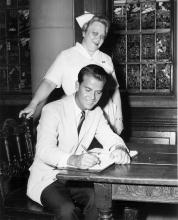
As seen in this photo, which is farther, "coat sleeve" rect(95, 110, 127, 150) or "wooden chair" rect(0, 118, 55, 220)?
"coat sleeve" rect(95, 110, 127, 150)

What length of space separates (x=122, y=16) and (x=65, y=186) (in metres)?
3.22

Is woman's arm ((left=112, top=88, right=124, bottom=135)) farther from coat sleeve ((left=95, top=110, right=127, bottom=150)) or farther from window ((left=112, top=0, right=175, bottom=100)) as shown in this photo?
window ((left=112, top=0, right=175, bottom=100))

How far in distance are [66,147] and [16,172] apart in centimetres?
50

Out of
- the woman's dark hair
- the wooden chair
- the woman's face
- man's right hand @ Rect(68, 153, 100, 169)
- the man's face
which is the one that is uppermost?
the woman's face

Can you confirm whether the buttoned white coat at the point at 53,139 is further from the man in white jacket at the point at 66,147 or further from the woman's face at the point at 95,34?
the woman's face at the point at 95,34

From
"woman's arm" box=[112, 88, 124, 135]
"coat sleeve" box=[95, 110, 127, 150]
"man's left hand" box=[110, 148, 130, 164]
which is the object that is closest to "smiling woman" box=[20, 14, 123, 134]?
"woman's arm" box=[112, 88, 124, 135]

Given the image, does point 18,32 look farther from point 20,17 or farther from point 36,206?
point 36,206

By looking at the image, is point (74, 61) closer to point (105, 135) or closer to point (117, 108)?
point (117, 108)

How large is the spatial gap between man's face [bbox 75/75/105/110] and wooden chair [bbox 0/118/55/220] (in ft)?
2.12

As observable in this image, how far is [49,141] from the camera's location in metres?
2.49

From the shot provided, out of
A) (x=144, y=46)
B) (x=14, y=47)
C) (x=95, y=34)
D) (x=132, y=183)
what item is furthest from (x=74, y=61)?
(x=14, y=47)

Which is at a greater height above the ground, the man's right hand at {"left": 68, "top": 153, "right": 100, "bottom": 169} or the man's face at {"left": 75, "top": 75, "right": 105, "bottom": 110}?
the man's face at {"left": 75, "top": 75, "right": 105, "bottom": 110}

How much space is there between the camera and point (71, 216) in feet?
7.82

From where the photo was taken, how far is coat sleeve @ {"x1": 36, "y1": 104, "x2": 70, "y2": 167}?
2381 mm
